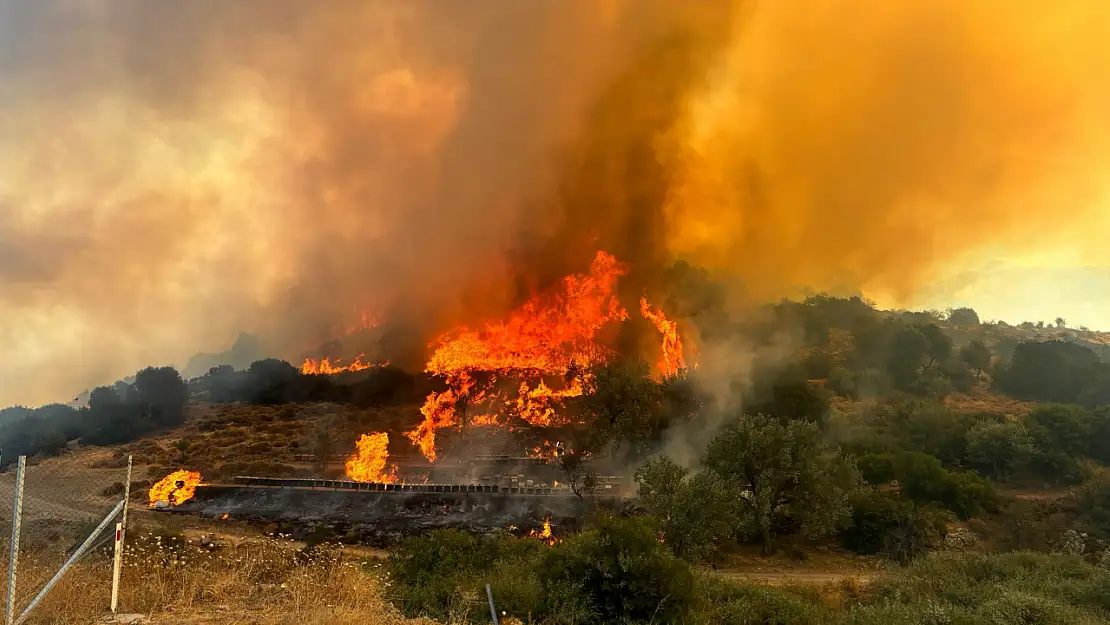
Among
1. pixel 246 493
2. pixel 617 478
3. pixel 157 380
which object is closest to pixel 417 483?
pixel 246 493

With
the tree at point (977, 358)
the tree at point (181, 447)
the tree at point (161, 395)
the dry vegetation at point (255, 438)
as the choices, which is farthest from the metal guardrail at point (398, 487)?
the tree at point (977, 358)

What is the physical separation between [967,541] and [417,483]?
35594 millimetres

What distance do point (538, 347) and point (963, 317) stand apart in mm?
136535

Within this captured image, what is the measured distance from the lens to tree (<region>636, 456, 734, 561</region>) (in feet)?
81.5

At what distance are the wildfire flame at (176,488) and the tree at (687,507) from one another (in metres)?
32.4

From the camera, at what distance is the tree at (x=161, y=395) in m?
68.9

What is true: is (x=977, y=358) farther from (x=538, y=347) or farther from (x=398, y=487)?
(x=398, y=487)

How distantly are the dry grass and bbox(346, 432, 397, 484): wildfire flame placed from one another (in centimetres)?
2922

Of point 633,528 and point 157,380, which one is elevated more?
point 157,380

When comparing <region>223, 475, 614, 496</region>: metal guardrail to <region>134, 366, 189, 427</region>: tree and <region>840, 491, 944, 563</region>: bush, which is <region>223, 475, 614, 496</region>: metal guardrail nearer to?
<region>840, 491, 944, 563</region>: bush

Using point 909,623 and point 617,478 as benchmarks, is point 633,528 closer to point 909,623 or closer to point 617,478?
point 909,623

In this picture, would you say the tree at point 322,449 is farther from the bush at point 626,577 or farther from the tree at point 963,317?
the tree at point 963,317

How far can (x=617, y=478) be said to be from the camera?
42.6m

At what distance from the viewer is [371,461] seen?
4806cm
